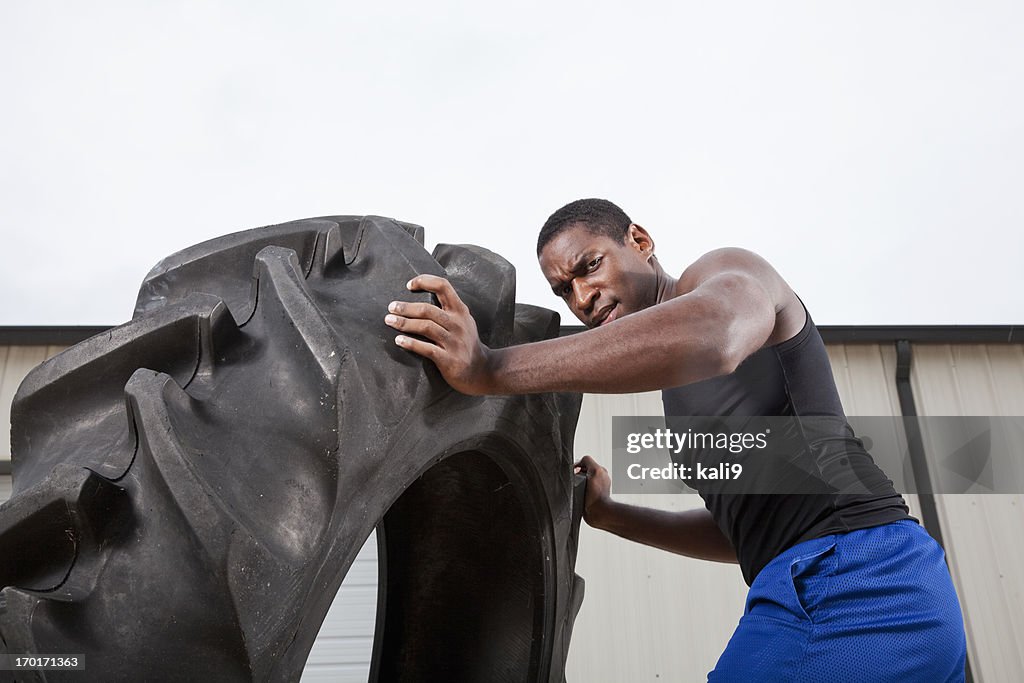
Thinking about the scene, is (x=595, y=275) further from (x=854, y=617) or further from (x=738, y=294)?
(x=854, y=617)

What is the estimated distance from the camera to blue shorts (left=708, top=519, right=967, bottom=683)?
137 cm

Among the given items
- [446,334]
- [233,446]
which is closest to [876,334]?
[446,334]

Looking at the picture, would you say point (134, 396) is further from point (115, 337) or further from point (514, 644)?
point (514, 644)

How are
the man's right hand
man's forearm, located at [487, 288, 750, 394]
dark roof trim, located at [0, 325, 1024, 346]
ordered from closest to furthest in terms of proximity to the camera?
man's forearm, located at [487, 288, 750, 394] → the man's right hand → dark roof trim, located at [0, 325, 1024, 346]

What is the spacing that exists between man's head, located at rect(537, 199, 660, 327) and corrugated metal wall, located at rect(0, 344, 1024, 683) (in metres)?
3.75

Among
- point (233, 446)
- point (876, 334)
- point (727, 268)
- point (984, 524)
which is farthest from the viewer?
point (876, 334)

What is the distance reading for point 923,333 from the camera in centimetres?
576

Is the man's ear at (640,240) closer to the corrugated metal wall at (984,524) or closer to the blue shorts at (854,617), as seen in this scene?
the blue shorts at (854,617)

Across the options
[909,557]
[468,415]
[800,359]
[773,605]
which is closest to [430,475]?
[468,415]

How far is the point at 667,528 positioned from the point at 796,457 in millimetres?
511

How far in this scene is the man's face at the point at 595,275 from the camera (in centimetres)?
184

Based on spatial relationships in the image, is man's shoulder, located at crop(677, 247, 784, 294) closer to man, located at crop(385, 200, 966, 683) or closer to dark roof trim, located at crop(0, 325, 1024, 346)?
man, located at crop(385, 200, 966, 683)

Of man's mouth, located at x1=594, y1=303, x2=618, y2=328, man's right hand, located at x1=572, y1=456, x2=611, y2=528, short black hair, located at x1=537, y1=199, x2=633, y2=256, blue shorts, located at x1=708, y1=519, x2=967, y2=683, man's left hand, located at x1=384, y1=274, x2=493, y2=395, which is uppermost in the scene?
short black hair, located at x1=537, y1=199, x2=633, y2=256

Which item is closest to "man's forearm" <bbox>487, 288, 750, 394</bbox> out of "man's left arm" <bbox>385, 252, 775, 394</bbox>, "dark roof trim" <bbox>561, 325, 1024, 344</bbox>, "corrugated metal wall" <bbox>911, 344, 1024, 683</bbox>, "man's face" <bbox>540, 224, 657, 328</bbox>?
"man's left arm" <bbox>385, 252, 775, 394</bbox>
